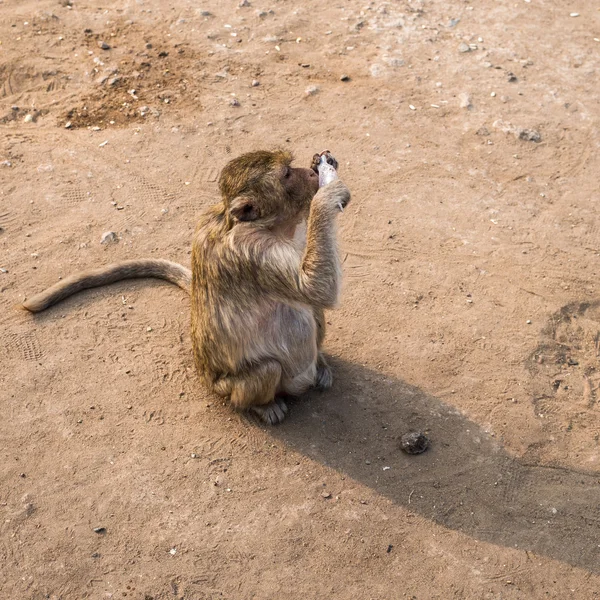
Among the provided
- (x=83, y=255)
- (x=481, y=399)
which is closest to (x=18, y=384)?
(x=83, y=255)

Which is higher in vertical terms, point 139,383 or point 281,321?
point 281,321

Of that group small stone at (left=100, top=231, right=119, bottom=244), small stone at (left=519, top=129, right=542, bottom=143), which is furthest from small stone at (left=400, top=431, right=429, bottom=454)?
small stone at (left=519, top=129, right=542, bottom=143)

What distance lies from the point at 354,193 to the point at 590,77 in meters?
3.96

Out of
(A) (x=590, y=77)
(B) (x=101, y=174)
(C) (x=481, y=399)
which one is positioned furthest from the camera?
(A) (x=590, y=77)

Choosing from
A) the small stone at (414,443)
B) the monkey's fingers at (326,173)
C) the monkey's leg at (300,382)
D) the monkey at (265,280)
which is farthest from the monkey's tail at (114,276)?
the small stone at (414,443)

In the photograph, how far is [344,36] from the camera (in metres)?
11.6

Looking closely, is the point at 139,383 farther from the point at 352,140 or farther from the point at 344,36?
the point at 344,36

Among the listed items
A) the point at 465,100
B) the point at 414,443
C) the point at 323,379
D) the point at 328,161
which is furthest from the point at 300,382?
the point at 465,100

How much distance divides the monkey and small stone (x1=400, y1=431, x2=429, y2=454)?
36.3 inches

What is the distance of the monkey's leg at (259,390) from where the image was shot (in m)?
6.77

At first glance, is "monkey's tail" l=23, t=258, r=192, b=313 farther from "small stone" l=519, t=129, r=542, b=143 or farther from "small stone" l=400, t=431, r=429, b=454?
"small stone" l=519, t=129, r=542, b=143

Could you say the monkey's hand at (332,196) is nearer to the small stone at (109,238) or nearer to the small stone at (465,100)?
the small stone at (109,238)

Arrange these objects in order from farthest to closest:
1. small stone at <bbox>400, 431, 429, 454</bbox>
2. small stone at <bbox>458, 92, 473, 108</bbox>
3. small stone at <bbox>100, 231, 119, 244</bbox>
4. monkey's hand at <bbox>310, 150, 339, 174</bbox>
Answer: small stone at <bbox>458, 92, 473, 108</bbox>
small stone at <bbox>100, 231, 119, 244</bbox>
small stone at <bbox>400, 431, 429, 454</bbox>
monkey's hand at <bbox>310, 150, 339, 174</bbox>

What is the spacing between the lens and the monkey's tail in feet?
26.2
